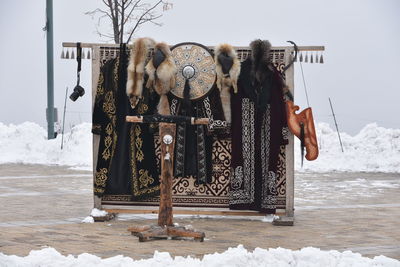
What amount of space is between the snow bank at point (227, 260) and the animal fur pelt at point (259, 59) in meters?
3.66

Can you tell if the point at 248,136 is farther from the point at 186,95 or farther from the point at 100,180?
the point at 100,180

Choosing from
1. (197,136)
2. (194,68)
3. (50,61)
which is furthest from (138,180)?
(50,61)

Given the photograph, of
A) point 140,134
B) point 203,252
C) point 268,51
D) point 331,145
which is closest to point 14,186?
point 140,134

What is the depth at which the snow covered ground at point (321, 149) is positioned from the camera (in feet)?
67.1

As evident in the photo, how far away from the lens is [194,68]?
33.0ft

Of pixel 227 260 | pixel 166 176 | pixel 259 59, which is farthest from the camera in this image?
pixel 259 59

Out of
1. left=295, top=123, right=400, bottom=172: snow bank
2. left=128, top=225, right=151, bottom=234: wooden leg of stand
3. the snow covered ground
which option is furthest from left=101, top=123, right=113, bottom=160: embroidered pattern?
left=295, top=123, right=400, bottom=172: snow bank

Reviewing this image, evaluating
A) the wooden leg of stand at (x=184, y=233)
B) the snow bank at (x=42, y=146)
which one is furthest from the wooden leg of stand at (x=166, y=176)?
the snow bank at (x=42, y=146)

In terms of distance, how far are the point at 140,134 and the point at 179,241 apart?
7.49 feet

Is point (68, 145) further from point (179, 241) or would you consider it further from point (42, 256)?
point (42, 256)

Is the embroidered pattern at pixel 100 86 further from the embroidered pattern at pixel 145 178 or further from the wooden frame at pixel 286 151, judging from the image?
the embroidered pattern at pixel 145 178

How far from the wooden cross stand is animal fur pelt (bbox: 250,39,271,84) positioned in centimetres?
177

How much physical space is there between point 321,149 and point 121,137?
12.6 metres

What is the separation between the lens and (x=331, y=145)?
22.2 metres
